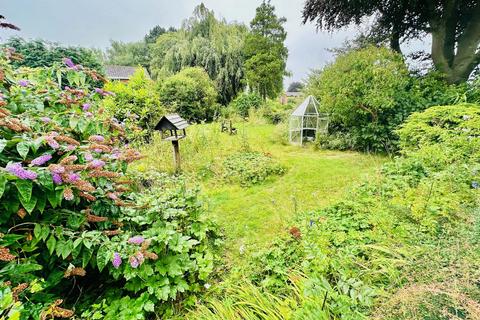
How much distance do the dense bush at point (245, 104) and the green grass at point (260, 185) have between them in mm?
7624

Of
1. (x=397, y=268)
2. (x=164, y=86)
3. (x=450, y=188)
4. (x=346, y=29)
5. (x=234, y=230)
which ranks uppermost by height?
(x=346, y=29)

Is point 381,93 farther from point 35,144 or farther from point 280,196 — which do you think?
point 35,144

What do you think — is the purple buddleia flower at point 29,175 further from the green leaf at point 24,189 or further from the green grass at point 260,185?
the green grass at point 260,185

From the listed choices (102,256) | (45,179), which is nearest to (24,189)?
(45,179)

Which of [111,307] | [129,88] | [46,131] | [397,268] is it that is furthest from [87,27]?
[397,268]

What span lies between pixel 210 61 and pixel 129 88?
9.95 meters

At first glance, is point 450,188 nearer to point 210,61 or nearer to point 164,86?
point 164,86

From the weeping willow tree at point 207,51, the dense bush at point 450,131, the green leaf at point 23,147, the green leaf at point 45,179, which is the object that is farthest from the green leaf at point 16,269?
the weeping willow tree at point 207,51

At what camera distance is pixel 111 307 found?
162 centimetres

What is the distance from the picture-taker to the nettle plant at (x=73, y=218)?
126 centimetres

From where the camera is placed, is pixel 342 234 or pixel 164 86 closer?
pixel 342 234

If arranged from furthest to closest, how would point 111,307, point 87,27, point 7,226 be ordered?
point 87,27
point 111,307
point 7,226

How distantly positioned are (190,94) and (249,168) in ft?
29.1

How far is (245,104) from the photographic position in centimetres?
1524
